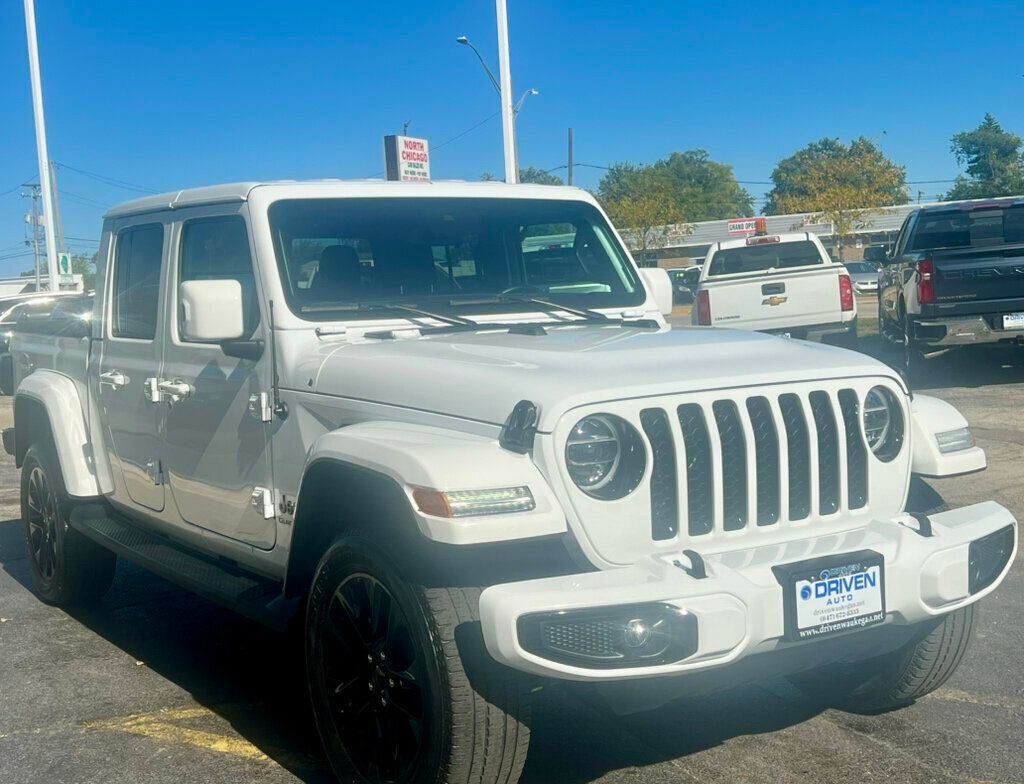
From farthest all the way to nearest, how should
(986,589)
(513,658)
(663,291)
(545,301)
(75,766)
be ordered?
(663,291) → (545,301) → (75,766) → (986,589) → (513,658)

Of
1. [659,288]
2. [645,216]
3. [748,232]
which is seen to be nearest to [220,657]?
[659,288]

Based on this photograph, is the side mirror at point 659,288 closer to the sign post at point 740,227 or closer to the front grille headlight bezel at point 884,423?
the front grille headlight bezel at point 884,423

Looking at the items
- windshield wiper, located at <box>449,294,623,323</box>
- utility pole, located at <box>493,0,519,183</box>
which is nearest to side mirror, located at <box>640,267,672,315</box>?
windshield wiper, located at <box>449,294,623,323</box>

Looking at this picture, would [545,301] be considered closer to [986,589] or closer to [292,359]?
[292,359]

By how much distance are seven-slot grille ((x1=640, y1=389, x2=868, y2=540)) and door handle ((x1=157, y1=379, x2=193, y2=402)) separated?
2221mm

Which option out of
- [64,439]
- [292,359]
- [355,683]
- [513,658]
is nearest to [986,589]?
[513,658]

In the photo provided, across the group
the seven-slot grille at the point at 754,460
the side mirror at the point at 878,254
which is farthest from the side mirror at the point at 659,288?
the side mirror at the point at 878,254

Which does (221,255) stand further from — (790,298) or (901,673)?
(790,298)

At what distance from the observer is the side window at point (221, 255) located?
4.55 metres

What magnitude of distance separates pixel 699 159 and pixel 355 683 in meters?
116

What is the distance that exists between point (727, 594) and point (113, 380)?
3373 millimetres

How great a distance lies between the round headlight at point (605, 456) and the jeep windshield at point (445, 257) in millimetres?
1451

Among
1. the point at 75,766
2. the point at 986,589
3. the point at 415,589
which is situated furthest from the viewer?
the point at 75,766

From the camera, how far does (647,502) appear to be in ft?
10.9
